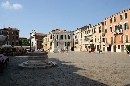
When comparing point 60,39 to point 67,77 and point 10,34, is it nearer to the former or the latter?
point 10,34

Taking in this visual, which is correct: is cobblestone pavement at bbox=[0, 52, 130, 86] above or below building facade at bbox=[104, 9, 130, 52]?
below

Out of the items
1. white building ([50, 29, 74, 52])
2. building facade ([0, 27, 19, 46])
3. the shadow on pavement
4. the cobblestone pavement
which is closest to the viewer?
the shadow on pavement

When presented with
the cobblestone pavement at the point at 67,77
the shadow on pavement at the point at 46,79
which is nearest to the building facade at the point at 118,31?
the cobblestone pavement at the point at 67,77

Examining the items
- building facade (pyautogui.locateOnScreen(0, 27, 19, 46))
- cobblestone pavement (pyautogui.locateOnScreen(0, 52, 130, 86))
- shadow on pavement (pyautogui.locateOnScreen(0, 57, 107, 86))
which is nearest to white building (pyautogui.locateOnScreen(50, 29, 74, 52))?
building facade (pyautogui.locateOnScreen(0, 27, 19, 46))

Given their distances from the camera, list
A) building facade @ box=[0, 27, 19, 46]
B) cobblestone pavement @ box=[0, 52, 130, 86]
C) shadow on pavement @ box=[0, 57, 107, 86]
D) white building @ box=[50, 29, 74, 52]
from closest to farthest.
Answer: shadow on pavement @ box=[0, 57, 107, 86] < cobblestone pavement @ box=[0, 52, 130, 86] < white building @ box=[50, 29, 74, 52] < building facade @ box=[0, 27, 19, 46]

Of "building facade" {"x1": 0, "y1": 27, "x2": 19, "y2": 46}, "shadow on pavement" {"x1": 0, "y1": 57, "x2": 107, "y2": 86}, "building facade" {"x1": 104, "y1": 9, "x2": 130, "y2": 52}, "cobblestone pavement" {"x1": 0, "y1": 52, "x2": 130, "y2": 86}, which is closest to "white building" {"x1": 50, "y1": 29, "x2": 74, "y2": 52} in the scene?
"building facade" {"x1": 0, "y1": 27, "x2": 19, "y2": 46}

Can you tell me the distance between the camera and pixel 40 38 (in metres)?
102

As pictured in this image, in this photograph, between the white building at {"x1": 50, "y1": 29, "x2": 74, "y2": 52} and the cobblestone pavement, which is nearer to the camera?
the cobblestone pavement

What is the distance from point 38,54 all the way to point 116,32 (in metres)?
38.5

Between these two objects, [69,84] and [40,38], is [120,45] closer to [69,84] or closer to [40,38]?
[69,84]

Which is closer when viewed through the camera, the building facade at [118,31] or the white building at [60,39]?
the building facade at [118,31]

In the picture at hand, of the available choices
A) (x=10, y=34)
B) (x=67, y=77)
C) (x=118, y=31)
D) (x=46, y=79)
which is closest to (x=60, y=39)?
(x=10, y=34)

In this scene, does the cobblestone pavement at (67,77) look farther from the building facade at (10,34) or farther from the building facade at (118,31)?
the building facade at (10,34)

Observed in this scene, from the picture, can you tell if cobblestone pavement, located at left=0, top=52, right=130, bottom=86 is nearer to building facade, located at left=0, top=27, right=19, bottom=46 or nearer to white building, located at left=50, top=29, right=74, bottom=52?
white building, located at left=50, top=29, right=74, bottom=52
